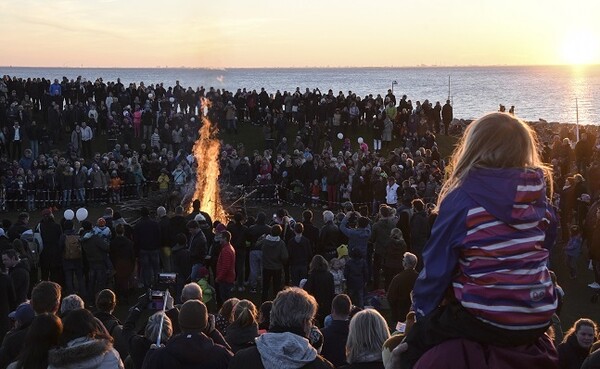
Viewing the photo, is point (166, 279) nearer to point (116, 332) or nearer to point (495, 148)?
point (116, 332)

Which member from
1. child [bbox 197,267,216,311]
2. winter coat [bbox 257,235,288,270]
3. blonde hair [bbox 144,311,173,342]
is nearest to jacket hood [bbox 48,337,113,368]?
blonde hair [bbox 144,311,173,342]

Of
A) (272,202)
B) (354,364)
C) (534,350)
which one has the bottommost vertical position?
(272,202)

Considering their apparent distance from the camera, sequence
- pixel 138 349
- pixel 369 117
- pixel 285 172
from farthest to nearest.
Result: pixel 369 117 → pixel 285 172 → pixel 138 349

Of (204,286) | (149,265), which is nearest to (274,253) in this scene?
(204,286)

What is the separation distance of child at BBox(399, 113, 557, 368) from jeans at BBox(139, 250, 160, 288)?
12.1 meters

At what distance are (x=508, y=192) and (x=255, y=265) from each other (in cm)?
1165

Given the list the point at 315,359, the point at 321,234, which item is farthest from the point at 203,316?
the point at 321,234

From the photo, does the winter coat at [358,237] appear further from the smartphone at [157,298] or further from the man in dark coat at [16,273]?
the smartphone at [157,298]

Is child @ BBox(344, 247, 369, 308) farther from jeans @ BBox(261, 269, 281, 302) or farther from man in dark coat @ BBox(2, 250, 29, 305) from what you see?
man in dark coat @ BBox(2, 250, 29, 305)

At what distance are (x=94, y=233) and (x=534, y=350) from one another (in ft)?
38.1

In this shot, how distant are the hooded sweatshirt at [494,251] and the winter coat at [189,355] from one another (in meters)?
3.11

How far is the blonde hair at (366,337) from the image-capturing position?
16.9 ft

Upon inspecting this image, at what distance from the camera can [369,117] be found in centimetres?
3098

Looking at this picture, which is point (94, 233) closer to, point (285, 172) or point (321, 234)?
point (321, 234)
